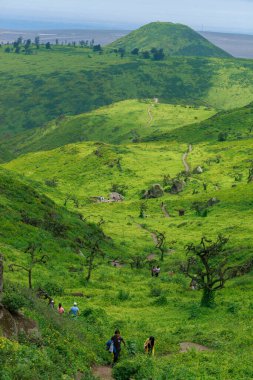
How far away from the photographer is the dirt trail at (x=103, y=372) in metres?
25.3

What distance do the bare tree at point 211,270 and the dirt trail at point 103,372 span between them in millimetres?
14573

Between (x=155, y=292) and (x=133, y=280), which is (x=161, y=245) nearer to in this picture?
(x=133, y=280)

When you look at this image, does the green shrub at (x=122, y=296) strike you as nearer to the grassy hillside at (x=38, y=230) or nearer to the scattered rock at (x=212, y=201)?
the grassy hillside at (x=38, y=230)

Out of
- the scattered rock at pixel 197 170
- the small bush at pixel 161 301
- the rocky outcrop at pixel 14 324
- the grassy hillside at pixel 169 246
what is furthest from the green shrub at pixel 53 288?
the scattered rock at pixel 197 170

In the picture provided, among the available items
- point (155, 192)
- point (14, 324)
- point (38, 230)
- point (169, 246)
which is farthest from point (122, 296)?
point (155, 192)

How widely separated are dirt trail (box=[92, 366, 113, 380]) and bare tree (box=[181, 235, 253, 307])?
574 inches

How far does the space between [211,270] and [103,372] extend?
2700 cm

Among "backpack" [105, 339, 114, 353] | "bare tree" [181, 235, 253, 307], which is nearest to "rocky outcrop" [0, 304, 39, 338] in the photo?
"backpack" [105, 339, 114, 353]

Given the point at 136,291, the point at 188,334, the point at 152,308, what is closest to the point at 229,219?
the point at 136,291

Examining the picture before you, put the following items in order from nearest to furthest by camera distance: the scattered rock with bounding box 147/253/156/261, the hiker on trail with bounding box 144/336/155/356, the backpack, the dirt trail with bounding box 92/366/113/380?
the dirt trail with bounding box 92/366/113/380 < the backpack < the hiker on trail with bounding box 144/336/155/356 < the scattered rock with bounding box 147/253/156/261

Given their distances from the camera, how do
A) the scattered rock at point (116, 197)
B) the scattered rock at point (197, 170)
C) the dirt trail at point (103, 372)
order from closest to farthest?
the dirt trail at point (103, 372) → the scattered rock at point (116, 197) → the scattered rock at point (197, 170)

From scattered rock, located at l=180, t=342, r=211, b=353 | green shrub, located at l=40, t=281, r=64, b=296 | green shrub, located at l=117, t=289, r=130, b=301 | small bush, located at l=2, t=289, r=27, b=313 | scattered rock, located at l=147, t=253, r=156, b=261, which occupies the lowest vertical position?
scattered rock, located at l=147, t=253, r=156, b=261

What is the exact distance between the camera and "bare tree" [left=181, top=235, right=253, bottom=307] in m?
39.5

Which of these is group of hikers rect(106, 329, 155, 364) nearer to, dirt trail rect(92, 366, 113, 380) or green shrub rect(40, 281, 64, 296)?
dirt trail rect(92, 366, 113, 380)
